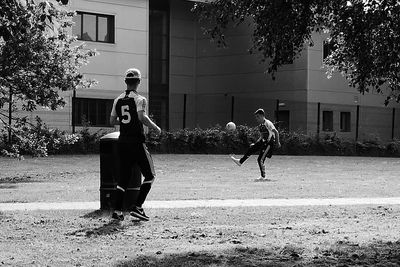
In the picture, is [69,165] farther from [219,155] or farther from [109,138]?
[109,138]

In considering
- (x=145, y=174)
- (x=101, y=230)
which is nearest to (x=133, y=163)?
(x=145, y=174)

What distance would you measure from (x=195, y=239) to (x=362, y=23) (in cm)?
313

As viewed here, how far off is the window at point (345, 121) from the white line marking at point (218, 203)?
26728 millimetres

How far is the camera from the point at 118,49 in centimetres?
3484

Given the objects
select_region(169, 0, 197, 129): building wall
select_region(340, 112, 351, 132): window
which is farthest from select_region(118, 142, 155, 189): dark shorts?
select_region(340, 112, 351, 132): window

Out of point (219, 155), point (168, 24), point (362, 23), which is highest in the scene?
point (168, 24)

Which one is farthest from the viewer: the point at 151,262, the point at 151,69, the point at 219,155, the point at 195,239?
the point at 151,69

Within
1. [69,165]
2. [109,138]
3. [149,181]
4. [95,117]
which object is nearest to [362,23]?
[149,181]

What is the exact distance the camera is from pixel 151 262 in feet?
22.6

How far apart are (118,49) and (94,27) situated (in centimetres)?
158

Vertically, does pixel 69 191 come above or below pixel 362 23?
below

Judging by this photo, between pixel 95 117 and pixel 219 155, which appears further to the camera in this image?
pixel 95 117

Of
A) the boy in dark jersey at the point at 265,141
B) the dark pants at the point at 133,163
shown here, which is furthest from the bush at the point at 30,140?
the dark pants at the point at 133,163

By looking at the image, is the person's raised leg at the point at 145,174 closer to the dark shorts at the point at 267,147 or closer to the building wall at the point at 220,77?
the dark shorts at the point at 267,147
